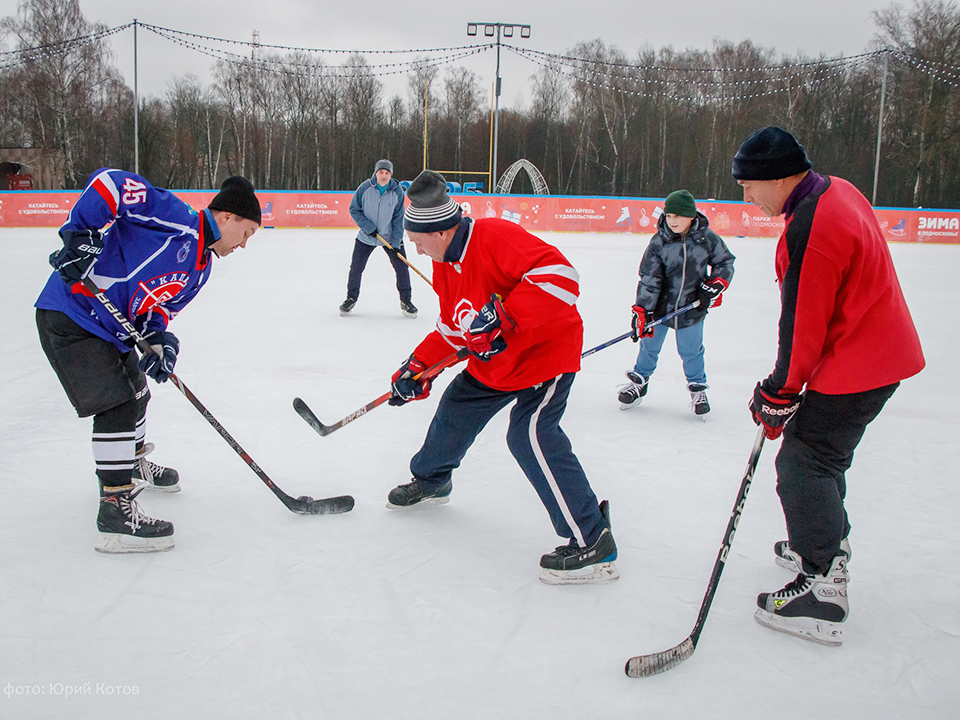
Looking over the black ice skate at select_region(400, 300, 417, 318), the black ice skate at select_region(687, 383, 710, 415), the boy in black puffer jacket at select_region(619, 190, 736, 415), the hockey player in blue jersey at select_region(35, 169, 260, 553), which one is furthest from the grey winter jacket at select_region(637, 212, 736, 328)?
the black ice skate at select_region(400, 300, 417, 318)

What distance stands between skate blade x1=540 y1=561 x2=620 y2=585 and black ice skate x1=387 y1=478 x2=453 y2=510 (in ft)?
1.89

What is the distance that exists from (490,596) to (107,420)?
48.7 inches

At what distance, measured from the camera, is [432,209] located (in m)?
1.98

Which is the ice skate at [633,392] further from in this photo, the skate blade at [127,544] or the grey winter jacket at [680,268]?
the skate blade at [127,544]

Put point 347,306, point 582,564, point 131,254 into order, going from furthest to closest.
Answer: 1. point 347,306
2. point 131,254
3. point 582,564

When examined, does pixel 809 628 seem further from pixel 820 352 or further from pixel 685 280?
pixel 685 280

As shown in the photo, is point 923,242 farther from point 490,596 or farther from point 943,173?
point 490,596

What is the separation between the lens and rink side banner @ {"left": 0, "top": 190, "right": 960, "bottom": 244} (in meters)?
14.4

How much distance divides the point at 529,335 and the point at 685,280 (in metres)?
1.86

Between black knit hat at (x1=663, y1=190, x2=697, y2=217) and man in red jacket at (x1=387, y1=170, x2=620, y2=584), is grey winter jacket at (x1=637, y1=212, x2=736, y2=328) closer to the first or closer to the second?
black knit hat at (x1=663, y1=190, x2=697, y2=217)

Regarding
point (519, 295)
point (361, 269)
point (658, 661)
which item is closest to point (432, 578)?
point (658, 661)

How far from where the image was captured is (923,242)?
14664 mm

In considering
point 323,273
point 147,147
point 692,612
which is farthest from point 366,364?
point 147,147

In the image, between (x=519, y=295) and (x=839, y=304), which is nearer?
(x=839, y=304)
